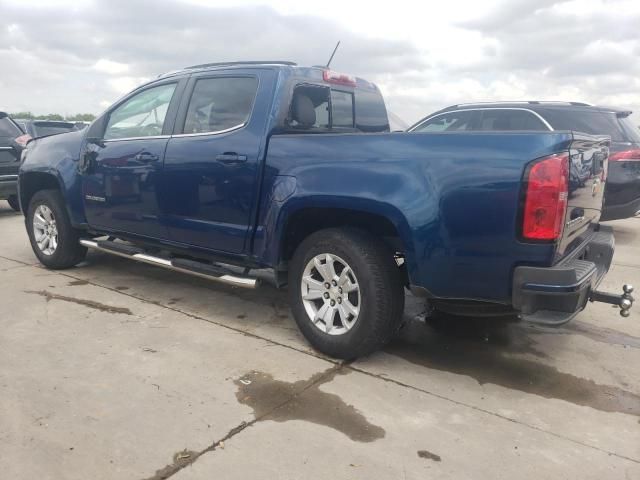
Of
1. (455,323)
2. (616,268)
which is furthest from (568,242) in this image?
(616,268)

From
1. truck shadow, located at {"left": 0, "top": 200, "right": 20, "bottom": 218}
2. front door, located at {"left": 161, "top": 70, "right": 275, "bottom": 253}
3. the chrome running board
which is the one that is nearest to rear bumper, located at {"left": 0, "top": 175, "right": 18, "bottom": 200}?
truck shadow, located at {"left": 0, "top": 200, "right": 20, "bottom": 218}

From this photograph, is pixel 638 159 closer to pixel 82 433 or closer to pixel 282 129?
pixel 282 129

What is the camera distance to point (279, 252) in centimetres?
386

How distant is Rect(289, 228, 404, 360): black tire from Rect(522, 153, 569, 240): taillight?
0.89m

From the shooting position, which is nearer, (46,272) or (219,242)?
(219,242)

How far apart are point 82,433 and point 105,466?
33 cm

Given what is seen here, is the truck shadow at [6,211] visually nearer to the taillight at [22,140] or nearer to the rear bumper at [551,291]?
the taillight at [22,140]

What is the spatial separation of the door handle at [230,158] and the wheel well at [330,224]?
57 centimetres

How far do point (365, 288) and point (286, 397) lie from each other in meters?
0.80

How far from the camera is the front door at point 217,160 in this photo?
13.1 feet

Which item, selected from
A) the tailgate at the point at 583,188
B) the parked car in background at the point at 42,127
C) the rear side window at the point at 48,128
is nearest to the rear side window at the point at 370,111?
the tailgate at the point at 583,188

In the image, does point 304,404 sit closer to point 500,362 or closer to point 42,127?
point 500,362

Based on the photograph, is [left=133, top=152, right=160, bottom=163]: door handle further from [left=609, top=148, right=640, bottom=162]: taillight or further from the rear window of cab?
[left=609, top=148, right=640, bottom=162]: taillight

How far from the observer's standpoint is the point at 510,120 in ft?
24.9
